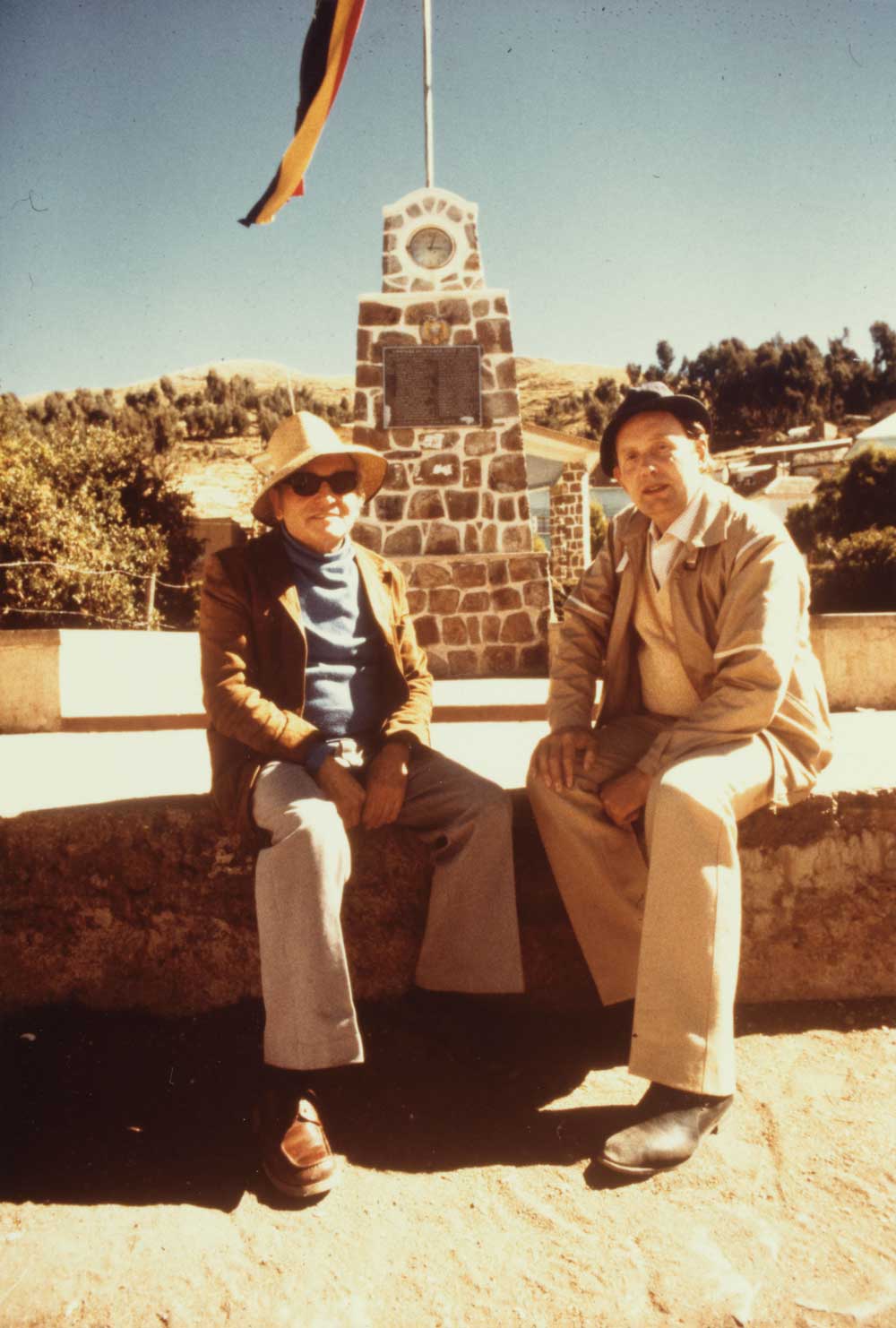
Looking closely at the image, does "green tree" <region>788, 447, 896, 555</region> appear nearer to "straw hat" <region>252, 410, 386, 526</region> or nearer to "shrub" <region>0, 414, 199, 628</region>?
"shrub" <region>0, 414, 199, 628</region>

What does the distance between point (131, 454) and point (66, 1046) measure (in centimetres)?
1137

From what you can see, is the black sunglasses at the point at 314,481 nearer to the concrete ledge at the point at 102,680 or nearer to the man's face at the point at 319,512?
the man's face at the point at 319,512

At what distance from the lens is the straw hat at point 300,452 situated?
2.46m

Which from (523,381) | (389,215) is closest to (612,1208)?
(389,215)

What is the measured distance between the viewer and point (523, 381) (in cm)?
6812

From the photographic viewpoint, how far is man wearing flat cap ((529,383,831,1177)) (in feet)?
6.16

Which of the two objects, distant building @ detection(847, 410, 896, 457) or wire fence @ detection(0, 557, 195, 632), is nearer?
wire fence @ detection(0, 557, 195, 632)

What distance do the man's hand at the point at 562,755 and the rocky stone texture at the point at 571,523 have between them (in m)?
14.7

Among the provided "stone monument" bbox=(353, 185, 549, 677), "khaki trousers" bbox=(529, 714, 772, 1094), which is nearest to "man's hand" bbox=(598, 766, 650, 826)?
"khaki trousers" bbox=(529, 714, 772, 1094)

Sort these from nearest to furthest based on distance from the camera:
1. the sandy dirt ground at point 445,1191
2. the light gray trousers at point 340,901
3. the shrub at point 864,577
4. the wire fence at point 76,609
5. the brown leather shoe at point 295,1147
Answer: the sandy dirt ground at point 445,1191 → the brown leather shoe at point 295,1147 → the light gray trousers at point 340,901 → the wire fence at point 76,609 → the shrub at point 864,577

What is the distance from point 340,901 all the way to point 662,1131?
0.77 meters

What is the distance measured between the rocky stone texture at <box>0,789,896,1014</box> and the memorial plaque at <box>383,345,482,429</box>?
713cm

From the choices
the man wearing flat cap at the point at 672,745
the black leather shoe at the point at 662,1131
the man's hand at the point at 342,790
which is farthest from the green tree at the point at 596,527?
the black leather shoe at the point at 662,1131

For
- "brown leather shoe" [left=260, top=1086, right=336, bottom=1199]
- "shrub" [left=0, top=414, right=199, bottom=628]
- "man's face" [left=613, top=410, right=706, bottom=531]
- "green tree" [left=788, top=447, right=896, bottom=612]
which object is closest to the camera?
"brown leather shoe" [left=260, top=1086, right=336, bottom=1199]
